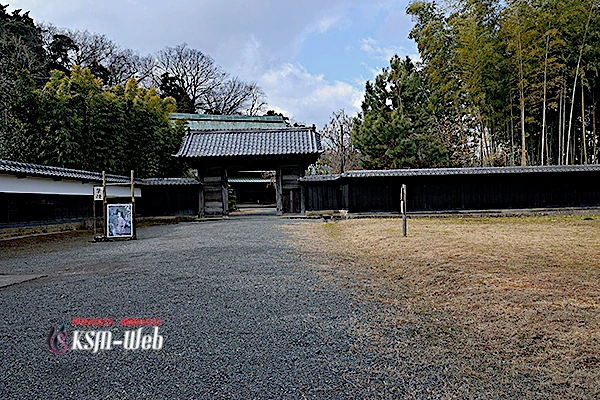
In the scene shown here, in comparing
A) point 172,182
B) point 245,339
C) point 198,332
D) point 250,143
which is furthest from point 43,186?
point 245,339

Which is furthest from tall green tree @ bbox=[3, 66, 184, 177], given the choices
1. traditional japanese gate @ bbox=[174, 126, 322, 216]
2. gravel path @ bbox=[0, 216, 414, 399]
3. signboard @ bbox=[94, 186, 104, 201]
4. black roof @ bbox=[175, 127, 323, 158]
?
gravel path @ bbox=[0, 216, 414, 399]

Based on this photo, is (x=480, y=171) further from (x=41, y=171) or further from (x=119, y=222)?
(x=41, y=171)

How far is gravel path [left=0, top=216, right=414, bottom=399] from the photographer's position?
2.09 meters

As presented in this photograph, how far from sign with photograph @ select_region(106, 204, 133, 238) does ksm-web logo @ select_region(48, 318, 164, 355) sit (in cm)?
656

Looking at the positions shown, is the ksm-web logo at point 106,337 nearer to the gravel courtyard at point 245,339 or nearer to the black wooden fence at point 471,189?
the gravel courtyard at point 245,339

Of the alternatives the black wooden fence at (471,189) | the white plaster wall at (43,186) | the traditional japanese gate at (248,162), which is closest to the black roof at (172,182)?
the traditional japanese gate at (248,162)

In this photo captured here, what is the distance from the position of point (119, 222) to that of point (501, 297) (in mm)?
8575

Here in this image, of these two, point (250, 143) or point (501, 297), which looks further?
point (250, 143)

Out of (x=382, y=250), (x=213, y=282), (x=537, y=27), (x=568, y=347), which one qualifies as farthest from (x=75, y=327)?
(x=537, y=27)

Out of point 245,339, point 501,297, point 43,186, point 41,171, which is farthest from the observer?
point 43,186

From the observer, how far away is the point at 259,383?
2113mm

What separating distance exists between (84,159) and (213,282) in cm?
1276

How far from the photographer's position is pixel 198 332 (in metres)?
2.89

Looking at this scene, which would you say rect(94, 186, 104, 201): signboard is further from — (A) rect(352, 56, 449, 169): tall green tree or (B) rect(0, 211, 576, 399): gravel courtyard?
(A) rect(352, 56, 449, 169): tall green tree
